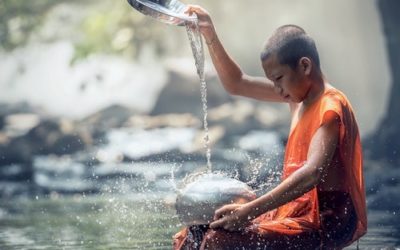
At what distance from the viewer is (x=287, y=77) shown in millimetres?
4160

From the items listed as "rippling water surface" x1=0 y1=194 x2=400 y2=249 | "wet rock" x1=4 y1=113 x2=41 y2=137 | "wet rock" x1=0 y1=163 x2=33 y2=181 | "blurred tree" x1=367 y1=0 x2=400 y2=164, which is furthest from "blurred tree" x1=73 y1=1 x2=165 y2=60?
"rippling water surface" x1=0 y1=194 x2=400 y2=249

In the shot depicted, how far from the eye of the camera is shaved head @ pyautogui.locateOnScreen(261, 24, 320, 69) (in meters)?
4.14

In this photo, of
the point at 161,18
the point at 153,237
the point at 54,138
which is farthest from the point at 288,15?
the point at 161,18

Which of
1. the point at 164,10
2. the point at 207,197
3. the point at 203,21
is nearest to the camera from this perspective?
the point at 207,197

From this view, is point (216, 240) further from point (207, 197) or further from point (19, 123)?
point (19, 123)

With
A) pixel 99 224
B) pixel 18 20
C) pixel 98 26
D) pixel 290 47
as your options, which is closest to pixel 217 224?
pixel 290 47

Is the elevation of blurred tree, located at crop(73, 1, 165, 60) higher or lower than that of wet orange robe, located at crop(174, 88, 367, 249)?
lower

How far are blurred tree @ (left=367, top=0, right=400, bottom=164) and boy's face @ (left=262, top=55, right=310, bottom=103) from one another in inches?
375

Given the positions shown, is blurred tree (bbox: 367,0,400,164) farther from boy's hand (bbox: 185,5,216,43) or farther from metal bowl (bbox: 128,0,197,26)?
metal bowl (bbox: 128,0,197,26)

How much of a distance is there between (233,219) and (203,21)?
1.24 meters

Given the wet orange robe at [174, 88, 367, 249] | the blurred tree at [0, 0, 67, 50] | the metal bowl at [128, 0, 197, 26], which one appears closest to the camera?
the wet orange robe at [174, 88, 367, 249]

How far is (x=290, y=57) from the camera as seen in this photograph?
4137 mm

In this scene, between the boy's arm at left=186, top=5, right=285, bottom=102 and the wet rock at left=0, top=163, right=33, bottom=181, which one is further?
the wet rock at left=0, top=163, right=33, bottom=181

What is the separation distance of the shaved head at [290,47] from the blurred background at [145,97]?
272 inches
